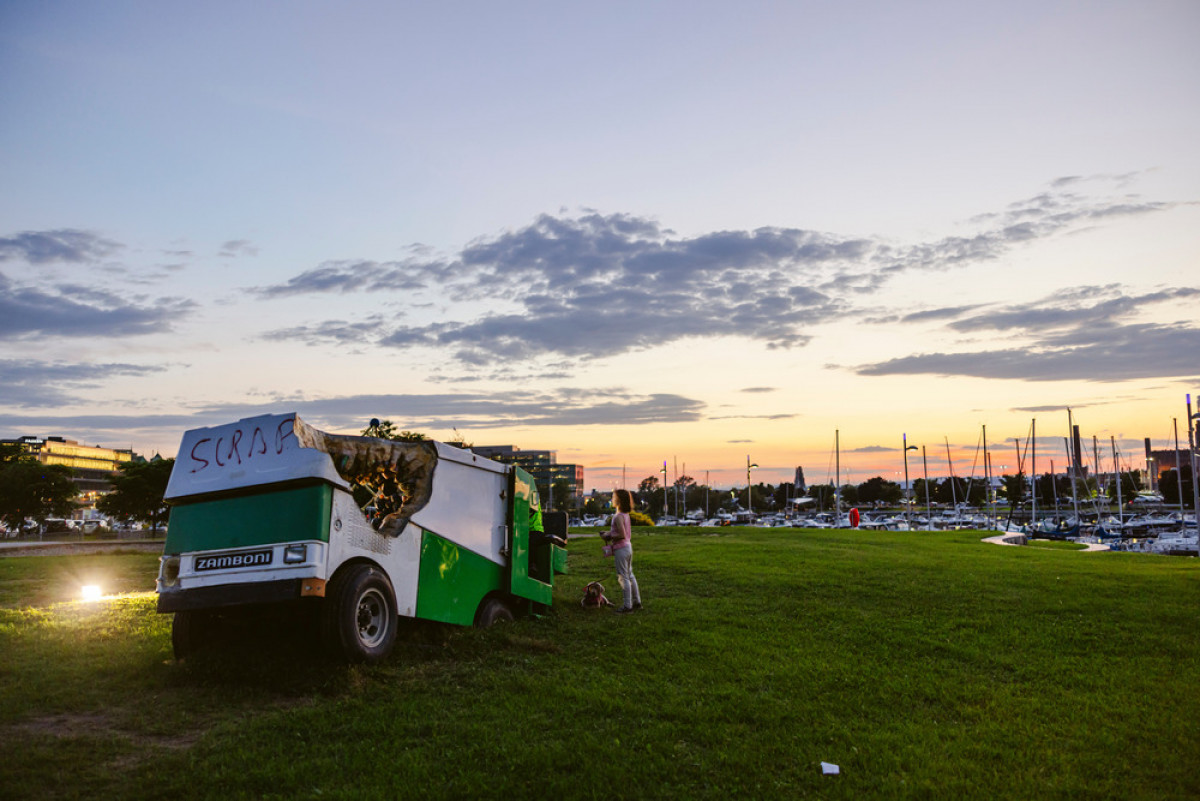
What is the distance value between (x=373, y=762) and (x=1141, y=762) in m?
6.44

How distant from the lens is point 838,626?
40.8ft

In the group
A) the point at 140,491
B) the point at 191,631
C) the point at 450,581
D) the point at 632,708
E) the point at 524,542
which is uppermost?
the point at 140,491

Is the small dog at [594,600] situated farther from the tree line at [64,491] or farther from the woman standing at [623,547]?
the tree line at [64,491]

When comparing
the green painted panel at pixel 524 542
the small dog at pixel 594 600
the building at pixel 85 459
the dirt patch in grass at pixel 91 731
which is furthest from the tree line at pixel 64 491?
the building at pixel 85 459

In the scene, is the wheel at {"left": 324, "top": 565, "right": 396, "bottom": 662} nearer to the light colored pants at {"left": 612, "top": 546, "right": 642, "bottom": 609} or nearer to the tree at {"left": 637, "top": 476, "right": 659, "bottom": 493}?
the light colored pants at {"left": 612, "top": 546, "right": 642, "bottom": 609}

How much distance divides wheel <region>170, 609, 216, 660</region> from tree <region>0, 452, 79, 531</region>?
54.1 meters

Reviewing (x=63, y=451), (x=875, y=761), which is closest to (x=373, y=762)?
(x=875, y=761)

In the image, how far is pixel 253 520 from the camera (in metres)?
8.60

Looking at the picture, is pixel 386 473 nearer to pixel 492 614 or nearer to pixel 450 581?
pixel 450 581

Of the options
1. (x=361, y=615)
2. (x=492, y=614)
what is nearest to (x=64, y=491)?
(x=492, y=614)

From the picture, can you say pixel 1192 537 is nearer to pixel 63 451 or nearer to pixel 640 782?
pixel 640 782

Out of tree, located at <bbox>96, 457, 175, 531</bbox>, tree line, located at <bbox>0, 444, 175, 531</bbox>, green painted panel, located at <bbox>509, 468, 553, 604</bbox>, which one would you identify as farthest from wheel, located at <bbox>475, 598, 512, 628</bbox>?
tree, located at <bbox>96, 457, 175, 531</bbox>

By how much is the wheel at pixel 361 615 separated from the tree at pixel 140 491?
33.3m

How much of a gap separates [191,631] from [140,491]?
33647 mm
